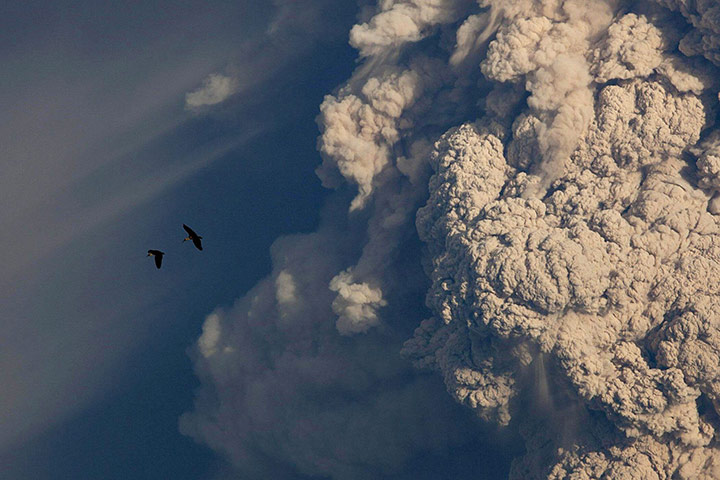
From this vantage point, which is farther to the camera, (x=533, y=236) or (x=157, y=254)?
(x=533, y=236)

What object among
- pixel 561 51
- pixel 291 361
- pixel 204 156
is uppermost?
pixel 561 51

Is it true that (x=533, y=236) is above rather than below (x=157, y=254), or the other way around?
below

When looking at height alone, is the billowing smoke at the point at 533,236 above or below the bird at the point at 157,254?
below

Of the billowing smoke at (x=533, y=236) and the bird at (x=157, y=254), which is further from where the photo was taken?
the billowing smoke at (x=533, y=236)

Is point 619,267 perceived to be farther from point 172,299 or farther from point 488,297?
point 172,299

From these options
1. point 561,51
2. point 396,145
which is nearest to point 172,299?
point 396,145

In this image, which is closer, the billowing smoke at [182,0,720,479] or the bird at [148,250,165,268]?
the bird at [148,250,165,268]

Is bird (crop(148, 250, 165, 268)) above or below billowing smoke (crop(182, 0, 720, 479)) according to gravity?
above

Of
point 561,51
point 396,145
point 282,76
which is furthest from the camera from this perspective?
point 282,76
